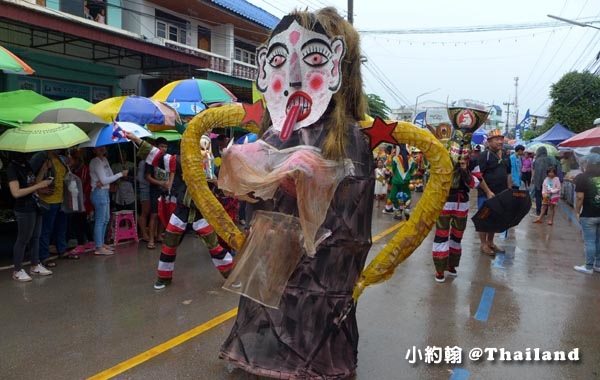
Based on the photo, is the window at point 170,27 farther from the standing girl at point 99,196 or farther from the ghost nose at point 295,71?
the ghost nose at point 295,71

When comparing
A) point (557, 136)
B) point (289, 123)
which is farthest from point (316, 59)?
point (557, 136)

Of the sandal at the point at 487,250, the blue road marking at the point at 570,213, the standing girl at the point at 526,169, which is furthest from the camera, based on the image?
the standing girl at the point at 526,169

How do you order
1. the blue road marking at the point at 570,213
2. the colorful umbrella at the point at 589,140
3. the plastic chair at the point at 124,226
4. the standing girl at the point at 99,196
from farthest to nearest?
the blue road marking at the point at 570,213 < the colorful umbrella at the point at 589,140 < the plastic chair at the point at 124,226 < the standing girl at the point at 99,196

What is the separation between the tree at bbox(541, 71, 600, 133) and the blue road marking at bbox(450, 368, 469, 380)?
20762mm

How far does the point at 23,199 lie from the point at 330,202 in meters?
4.11

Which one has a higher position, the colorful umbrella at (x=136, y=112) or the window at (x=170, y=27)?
the window at (x=170, y=27)

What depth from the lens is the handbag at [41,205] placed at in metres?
5.31

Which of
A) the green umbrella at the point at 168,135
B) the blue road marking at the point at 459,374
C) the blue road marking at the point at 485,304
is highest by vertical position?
the green umbrella at the point at 168,135

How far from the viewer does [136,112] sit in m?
7.12

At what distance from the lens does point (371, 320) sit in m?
4.27

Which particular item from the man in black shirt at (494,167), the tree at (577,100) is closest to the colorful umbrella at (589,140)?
the man in black shirt at (494,167)

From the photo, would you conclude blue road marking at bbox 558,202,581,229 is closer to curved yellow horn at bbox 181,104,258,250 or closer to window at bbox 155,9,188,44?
curved yellow horn at bbox 181,104,258,250

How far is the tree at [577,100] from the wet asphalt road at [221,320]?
17.1 metres

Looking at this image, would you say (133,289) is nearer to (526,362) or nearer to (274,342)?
(274,342)
